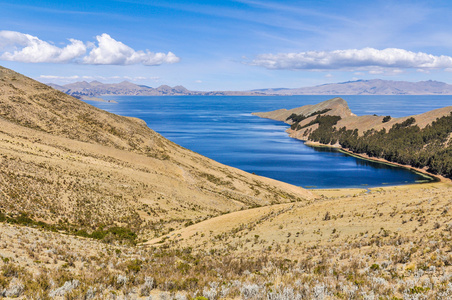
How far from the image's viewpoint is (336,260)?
1681 cm

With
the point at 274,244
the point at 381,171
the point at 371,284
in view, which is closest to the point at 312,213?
the point at 274,244

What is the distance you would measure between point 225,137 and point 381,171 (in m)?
89.4

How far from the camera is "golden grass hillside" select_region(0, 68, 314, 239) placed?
33594mm

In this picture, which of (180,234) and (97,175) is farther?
(97,175)

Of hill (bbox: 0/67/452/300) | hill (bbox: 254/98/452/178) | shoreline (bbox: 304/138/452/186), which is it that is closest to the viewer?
hill (bbox: 0/67/452/300)

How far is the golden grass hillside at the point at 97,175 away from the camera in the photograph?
33.6 meters

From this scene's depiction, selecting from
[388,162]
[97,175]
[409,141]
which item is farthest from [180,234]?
[409,141]

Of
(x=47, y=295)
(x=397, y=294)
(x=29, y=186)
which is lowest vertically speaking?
(x=29, y=186)

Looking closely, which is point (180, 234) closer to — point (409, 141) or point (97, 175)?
point (97, 175)

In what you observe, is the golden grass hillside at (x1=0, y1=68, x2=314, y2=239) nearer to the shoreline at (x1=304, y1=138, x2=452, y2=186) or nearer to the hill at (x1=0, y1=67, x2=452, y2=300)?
the hill at (x1=0, y1=67, x2=452, y2=300)

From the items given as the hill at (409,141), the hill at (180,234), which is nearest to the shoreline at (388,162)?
the hill at (409,141)

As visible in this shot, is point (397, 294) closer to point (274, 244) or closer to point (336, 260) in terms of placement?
point (336, 260)

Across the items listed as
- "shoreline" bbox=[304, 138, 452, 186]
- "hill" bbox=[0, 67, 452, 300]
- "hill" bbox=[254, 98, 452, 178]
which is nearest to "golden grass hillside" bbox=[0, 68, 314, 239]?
"hill" bbox=[0, 67, 452, 300]

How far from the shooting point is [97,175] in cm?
4694
